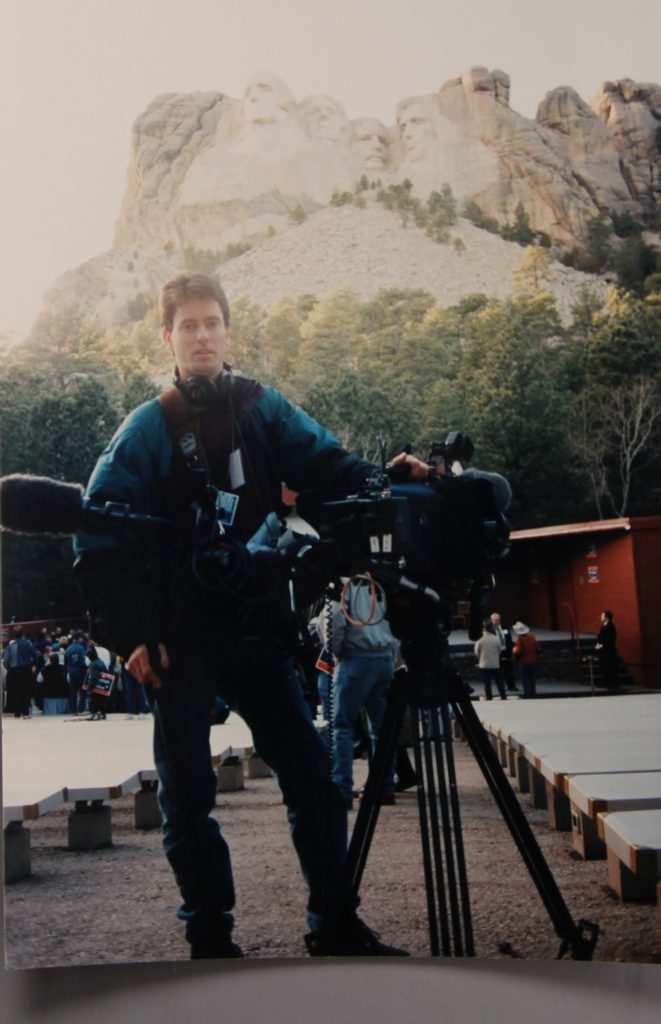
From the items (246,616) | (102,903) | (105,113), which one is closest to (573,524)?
(246,616)

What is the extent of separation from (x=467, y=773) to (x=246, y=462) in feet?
3.86

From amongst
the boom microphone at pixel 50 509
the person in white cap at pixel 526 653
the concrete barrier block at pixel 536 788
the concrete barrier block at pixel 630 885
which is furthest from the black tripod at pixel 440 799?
the boom microphone at pixel 50 509

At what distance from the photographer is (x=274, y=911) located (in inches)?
127

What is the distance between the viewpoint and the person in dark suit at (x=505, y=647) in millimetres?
3326

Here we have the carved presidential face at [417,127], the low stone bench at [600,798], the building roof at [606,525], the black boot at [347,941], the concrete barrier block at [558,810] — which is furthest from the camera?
the carved presidential face at [417,127]

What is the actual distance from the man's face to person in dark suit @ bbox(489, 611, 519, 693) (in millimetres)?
1211

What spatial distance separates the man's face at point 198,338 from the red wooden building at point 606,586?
3.78 feet

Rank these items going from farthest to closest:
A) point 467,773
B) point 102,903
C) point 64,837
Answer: point 64,837 < point 102,903 < point 467,773

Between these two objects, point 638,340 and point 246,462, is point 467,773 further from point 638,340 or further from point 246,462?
point 638,340

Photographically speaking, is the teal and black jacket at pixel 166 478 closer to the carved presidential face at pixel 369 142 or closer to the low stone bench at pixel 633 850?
the carved presidential face at pixel 369 142

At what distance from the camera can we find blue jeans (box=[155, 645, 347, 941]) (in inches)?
128

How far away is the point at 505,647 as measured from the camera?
3365 mm

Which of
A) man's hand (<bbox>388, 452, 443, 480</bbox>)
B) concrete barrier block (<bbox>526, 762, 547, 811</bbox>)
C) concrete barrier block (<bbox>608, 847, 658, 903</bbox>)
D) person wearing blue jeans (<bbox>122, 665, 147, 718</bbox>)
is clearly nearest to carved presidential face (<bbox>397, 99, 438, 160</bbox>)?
man's hand (<bbox>388, 452, 443, 480</bbox>)

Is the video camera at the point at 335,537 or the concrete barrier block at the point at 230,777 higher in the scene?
the video camera at the point at 335,537
